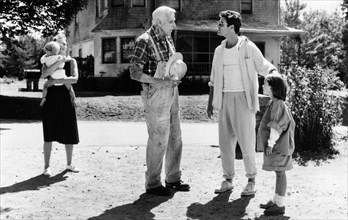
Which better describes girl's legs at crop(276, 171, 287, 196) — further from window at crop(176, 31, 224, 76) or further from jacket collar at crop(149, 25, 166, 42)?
window at crop(176, 31, 224, 76)

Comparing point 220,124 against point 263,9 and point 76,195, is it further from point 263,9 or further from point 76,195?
Result: point 263,9

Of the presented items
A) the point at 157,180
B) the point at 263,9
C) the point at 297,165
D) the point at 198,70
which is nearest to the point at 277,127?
the point at 157,180

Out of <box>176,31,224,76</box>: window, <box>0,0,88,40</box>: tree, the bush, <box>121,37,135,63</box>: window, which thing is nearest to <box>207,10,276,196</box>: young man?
the bush

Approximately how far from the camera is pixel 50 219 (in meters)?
5.28

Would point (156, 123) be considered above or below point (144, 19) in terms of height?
below

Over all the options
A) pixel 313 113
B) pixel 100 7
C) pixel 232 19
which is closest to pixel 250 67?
pixel 232 19

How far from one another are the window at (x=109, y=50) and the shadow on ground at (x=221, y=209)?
25433 millimetres

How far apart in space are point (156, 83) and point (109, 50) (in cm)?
2558

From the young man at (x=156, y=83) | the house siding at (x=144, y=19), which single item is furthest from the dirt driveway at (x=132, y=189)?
the house siding at (x=144, y=19)

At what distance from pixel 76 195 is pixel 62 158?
2.44 metres

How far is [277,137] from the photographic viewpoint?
543cm

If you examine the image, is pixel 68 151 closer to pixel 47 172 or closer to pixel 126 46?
pixel 47 172

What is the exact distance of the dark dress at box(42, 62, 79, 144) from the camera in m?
7.36

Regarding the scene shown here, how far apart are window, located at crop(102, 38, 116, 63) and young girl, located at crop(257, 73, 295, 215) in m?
25.9
